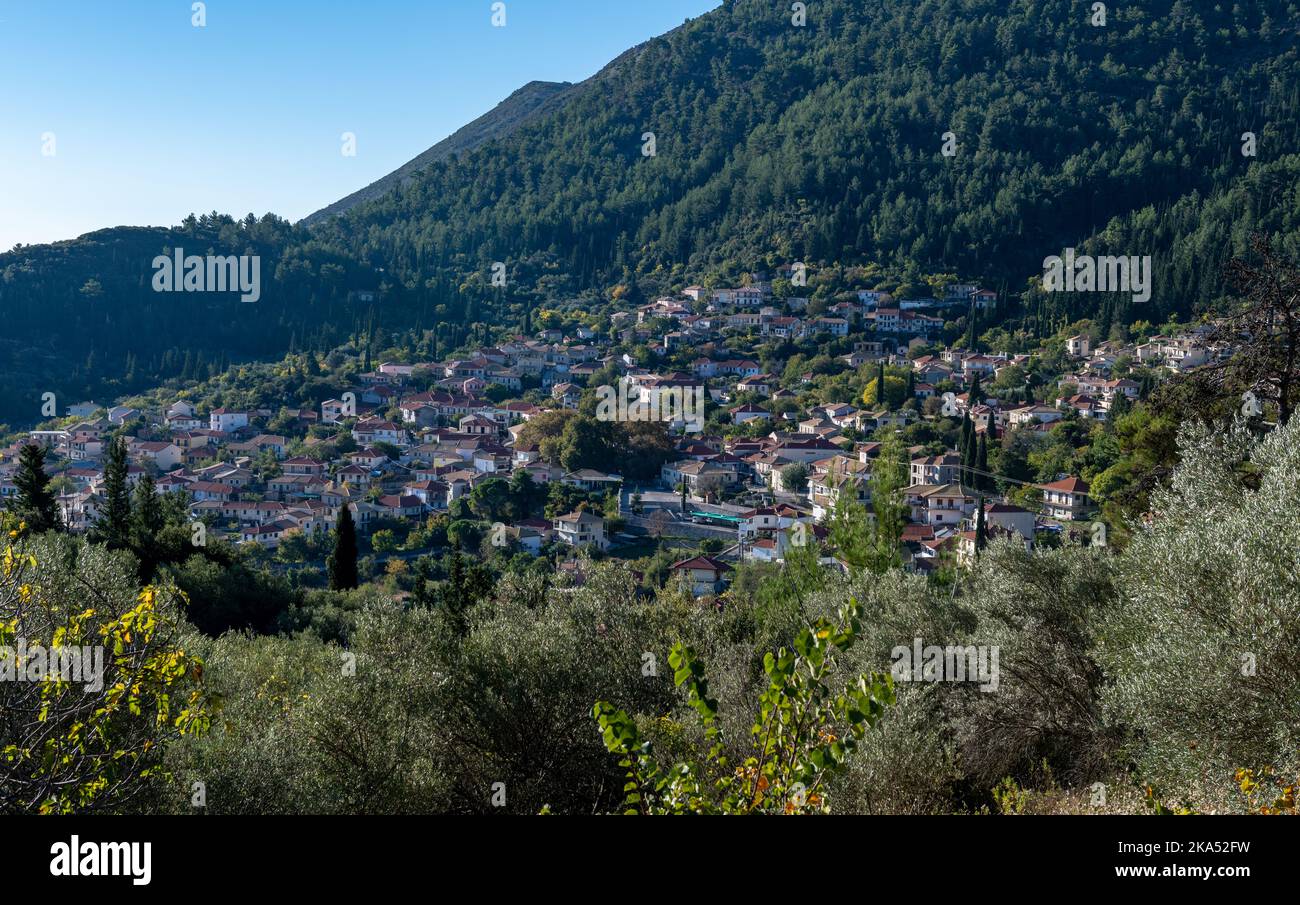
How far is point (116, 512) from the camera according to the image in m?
21.5

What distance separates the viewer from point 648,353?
6456 centimetres

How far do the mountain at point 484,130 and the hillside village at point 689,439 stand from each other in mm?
100946

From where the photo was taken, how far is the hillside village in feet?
112

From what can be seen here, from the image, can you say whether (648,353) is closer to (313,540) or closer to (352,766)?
(313,540)

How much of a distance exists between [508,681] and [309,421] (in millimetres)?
49482

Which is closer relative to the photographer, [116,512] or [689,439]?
[116,512]

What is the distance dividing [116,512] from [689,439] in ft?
101

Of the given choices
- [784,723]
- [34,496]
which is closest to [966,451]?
[34,496]

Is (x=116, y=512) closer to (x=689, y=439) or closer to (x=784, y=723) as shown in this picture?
(x=784, y=723)

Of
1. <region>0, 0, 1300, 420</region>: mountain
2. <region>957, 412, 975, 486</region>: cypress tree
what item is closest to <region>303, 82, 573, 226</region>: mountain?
<region>0, 0, 1300, 420</region>: mountain

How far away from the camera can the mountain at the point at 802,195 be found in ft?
229

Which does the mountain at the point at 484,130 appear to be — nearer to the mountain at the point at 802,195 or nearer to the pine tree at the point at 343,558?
the mountain at the point at 802,195

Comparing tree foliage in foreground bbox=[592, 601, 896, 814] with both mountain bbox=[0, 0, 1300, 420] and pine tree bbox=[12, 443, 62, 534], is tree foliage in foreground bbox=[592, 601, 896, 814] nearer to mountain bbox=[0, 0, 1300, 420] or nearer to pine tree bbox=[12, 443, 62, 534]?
pine tree bbox=[12, 443, 62, 534]
